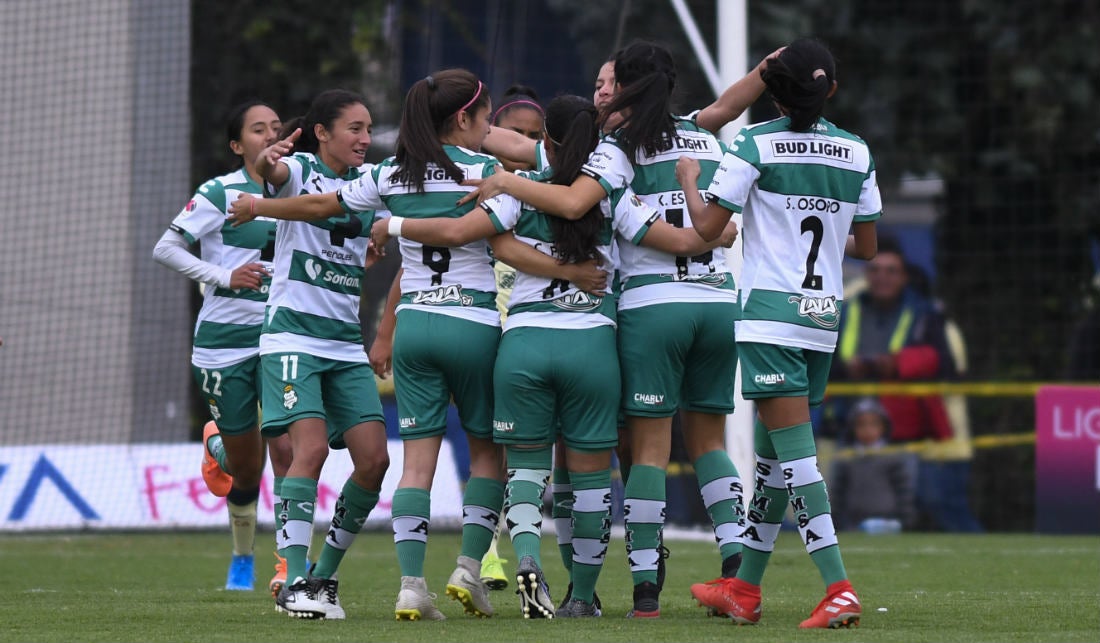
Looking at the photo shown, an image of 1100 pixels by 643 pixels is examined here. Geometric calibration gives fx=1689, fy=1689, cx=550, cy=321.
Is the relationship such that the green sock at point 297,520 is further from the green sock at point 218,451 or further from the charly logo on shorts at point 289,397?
the green sock at point 218,451

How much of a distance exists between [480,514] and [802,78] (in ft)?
6.56

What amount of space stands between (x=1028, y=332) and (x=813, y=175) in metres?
10.6

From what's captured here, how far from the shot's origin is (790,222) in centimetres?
582

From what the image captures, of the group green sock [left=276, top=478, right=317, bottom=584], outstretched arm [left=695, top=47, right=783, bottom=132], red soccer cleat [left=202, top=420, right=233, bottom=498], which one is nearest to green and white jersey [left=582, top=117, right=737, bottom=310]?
outstretched arm [left=695, top=47, right=783, bottom=132]

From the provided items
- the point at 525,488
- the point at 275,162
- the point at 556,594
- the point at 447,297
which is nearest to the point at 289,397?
the point at 447,297

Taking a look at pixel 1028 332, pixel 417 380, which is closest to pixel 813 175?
pixel 417 380

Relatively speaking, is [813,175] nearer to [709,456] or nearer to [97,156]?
[709,456]

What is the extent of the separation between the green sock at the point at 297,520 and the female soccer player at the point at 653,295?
1220 millimetres

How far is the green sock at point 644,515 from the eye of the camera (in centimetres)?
613

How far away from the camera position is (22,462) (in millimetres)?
12203

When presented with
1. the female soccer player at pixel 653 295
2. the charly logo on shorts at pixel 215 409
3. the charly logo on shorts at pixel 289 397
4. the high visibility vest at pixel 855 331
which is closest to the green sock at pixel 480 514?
the female soccer player at pixel 653 295

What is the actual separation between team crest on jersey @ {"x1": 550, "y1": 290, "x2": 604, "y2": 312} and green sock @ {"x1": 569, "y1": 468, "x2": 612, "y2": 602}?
0.61m

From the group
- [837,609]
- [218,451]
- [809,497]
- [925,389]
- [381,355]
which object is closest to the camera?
[837,609]

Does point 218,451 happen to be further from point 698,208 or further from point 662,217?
point 698,208
